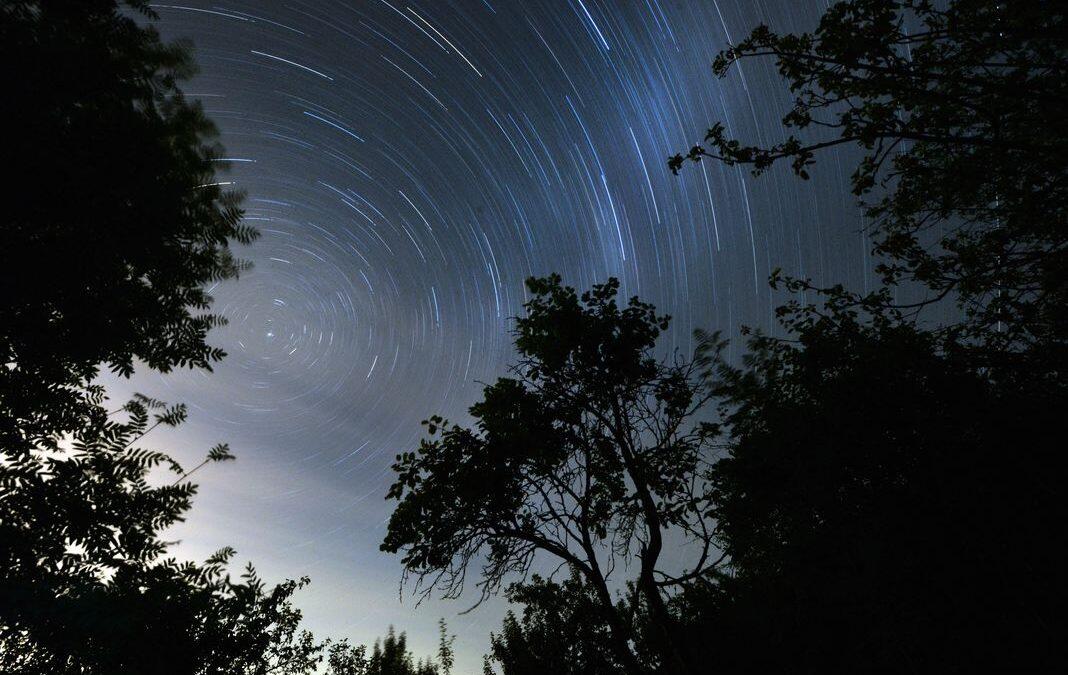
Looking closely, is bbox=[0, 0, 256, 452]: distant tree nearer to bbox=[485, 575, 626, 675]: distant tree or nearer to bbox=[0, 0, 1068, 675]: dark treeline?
bbox=[0, 0, 1068, 675]: dark treeline

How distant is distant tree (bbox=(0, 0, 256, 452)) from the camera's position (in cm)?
198

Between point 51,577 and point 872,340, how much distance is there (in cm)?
990

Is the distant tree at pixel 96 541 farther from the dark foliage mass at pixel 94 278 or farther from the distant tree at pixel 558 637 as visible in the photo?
the distant tree at pixel 558 637

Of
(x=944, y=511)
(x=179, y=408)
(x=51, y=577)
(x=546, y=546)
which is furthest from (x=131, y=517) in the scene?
(x=944, y=511)

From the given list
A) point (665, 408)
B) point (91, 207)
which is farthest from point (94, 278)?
point (665, 408)

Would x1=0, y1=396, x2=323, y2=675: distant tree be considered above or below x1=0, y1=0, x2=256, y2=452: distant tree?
below

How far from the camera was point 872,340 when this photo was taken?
289 inches

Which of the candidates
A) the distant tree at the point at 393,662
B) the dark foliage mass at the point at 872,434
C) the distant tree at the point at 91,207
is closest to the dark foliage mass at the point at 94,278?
the distant tree at the point at 91,207

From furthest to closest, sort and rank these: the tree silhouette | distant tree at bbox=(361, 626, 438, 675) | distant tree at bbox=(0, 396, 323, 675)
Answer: distant tree at bbox=(361, 626, 438, 675) → the tree silhouette → distant tree at bbox=(0, 396, 323, 675)

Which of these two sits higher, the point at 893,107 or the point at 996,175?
the point at 893,107

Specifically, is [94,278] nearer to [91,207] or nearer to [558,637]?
[91,207]

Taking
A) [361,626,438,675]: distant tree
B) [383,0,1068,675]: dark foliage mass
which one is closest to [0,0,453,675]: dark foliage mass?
[383,0,1068,675]: dark foliage mass

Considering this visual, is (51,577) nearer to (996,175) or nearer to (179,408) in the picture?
(179,408)

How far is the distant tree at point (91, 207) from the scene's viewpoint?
1983mm
